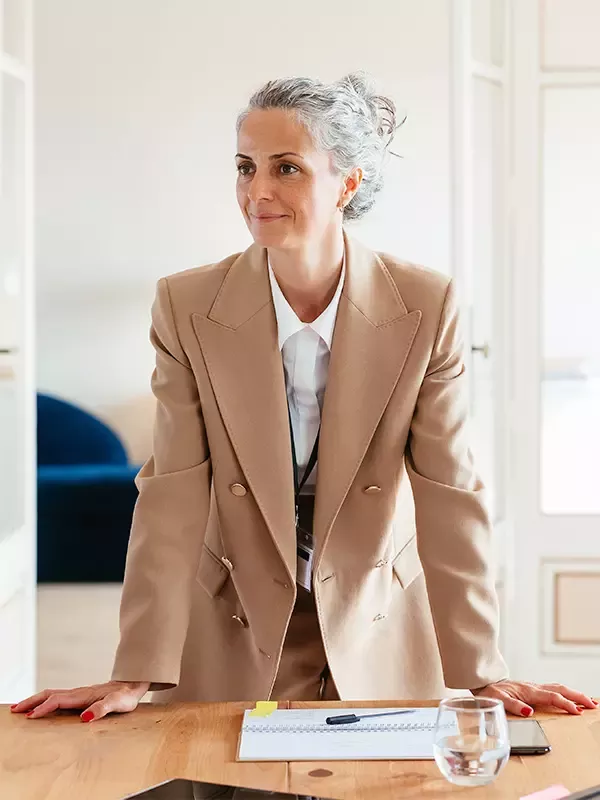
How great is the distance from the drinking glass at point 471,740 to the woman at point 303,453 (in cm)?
44

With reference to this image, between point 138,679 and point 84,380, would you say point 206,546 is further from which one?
point 84,380

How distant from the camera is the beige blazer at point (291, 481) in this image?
1671 millimetres

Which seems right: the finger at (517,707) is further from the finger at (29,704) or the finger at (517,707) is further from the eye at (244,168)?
the eye at (244,168)

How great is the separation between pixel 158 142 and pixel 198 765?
5.99 metres

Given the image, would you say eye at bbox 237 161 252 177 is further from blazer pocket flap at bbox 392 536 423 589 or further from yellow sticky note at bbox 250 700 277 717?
yellow sticky note at bbox 250 700 277 717

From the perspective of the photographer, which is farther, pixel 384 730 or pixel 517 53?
pixel 517 53

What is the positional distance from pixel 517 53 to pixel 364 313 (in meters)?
2.31

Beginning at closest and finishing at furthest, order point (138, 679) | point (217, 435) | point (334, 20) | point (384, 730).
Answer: point (384, 730) → point (138, 679) → point (217, 435) → point (334, 20)

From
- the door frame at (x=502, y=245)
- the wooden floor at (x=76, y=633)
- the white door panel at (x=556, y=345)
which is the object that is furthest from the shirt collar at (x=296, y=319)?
the wooden floor at (x=76, y=633)

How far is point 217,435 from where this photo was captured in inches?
68.2

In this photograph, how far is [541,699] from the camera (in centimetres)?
149

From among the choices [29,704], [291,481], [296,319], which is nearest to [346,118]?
[296,319]

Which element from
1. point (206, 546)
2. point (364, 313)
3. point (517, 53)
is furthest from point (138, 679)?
point (517, 53)

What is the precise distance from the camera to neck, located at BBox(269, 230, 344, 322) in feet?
5.79
